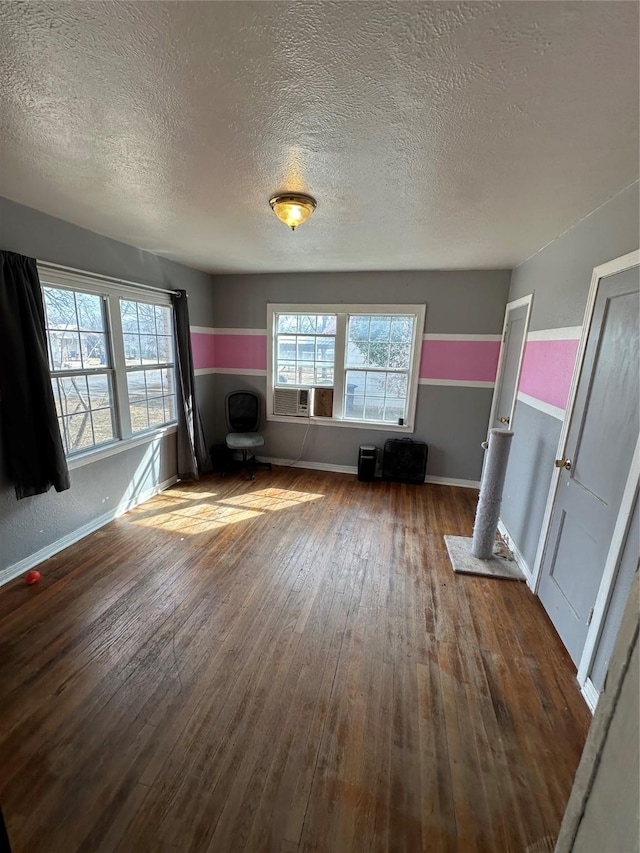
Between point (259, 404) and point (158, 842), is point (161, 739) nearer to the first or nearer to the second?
point (158, 842)

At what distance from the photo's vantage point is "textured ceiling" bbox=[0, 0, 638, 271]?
2.88ft

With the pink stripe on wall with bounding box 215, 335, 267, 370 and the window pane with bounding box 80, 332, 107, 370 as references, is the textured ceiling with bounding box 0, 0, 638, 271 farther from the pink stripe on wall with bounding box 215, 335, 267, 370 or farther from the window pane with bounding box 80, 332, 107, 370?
the pink stripe on wall with bounding box 215, 335, 267, 370

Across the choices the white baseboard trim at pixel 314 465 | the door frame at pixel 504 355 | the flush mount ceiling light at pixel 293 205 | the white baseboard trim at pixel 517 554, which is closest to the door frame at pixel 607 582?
the white baseboard trim at pixel 517 554

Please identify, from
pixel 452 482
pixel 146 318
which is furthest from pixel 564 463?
pixel 146 318

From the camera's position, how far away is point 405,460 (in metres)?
4.28

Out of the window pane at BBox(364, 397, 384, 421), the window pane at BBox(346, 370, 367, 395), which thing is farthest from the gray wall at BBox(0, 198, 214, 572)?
the window pane at BBox(364, 397, 384, 421)

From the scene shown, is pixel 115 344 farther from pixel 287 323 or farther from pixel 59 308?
pixel 287 323

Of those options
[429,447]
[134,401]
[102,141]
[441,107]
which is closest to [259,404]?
[134,401]

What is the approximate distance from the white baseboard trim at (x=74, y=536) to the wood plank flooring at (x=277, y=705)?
11cm

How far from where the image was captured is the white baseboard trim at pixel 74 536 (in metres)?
2.37

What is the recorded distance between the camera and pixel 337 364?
4398 mm

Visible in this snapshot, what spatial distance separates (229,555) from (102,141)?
256 centimetres

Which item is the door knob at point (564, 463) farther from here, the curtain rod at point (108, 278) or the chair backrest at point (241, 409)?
the curtain rod at point (108, 278)

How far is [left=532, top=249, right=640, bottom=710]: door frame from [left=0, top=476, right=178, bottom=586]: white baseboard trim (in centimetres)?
343
